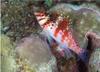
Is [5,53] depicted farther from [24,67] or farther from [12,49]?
[24,67]

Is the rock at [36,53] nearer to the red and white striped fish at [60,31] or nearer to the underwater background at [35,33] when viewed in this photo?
the underwater background at [35,33]

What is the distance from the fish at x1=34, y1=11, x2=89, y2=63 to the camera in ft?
9.58

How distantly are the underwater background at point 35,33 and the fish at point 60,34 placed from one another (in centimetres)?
7

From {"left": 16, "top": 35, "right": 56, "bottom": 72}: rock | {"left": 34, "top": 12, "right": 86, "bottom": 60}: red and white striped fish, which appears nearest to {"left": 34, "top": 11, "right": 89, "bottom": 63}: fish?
{"left": 34, "top": 12, "right": 86, "bottom": 60}: red and white striped fish

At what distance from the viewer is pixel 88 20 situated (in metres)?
3.01

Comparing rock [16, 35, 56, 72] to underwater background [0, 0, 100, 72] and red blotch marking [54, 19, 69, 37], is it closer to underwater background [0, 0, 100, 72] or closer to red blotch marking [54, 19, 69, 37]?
underwater background [0, 0, 100, 72]

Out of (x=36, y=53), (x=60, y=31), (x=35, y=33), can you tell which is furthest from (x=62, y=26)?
(x=36, y=53)

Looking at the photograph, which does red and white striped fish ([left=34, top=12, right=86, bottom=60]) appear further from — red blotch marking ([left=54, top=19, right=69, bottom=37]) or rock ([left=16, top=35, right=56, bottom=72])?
rock ([left=16, top=35, right=56, bottom=72])

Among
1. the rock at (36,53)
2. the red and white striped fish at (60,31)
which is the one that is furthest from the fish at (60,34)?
the rock at (36,53)

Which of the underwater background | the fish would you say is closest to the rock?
the underwater background

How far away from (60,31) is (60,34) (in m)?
0.04

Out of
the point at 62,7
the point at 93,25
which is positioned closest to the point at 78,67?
the point at 93,25

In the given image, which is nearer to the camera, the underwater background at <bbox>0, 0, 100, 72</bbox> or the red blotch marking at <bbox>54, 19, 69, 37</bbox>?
the underwater background at <bbox>0, 0, 100, 72</bbox>

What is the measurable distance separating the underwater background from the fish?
0.07 metres
